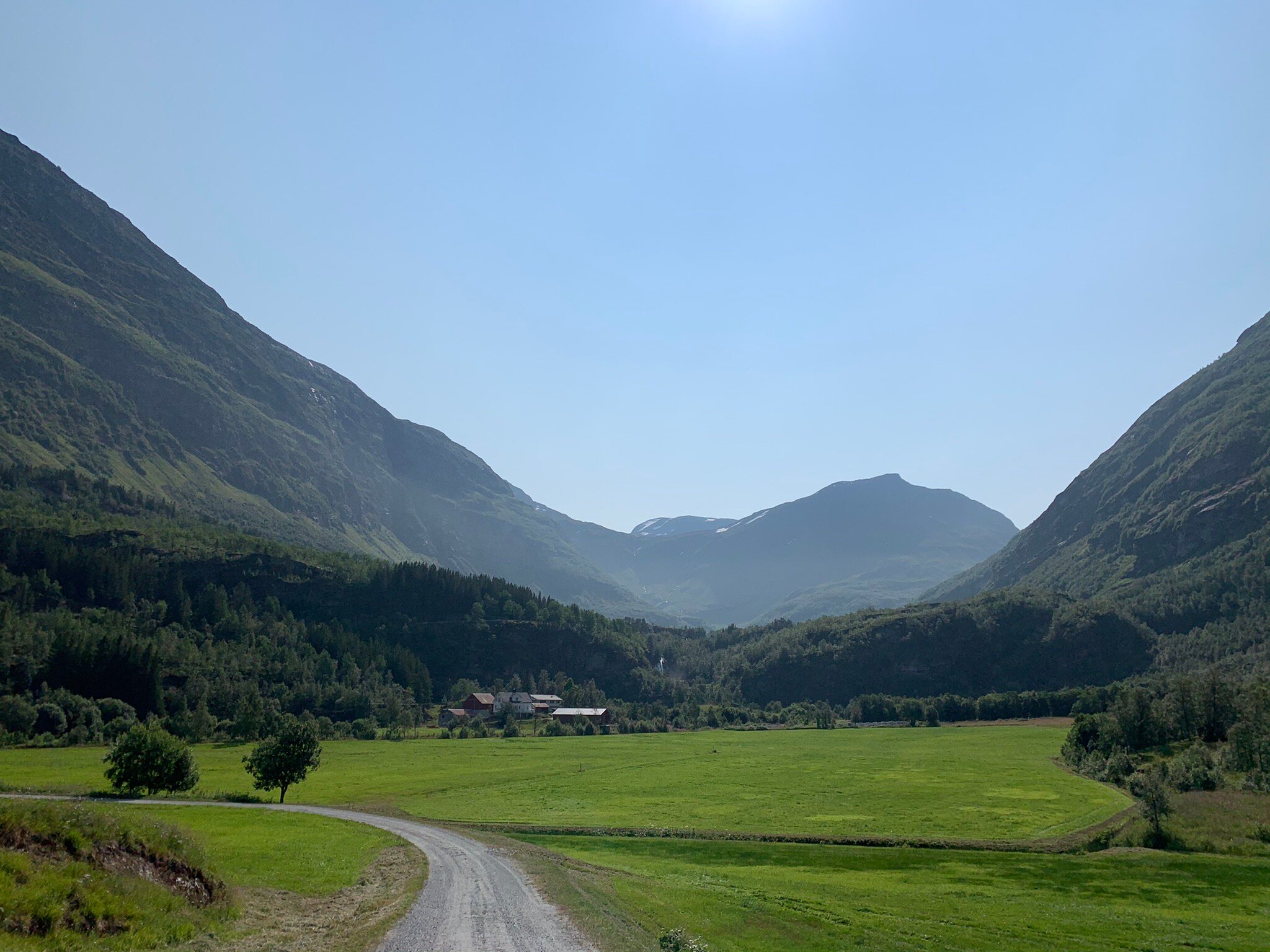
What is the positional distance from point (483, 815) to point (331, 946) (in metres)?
49.6

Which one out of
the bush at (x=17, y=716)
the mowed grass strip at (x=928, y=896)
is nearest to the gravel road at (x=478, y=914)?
the mowed grass strip at (x=928, y=896)

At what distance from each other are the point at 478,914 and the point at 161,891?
1288 centimetres

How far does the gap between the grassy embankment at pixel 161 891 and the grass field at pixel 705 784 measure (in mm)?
34694

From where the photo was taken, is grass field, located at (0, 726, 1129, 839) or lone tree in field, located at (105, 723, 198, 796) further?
grass field, located at (0, 726, 1129, 839)

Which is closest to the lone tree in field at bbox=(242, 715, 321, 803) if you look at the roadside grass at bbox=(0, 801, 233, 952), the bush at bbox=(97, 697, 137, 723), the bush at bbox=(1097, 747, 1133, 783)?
the roadside grass at bbox=(0, 801, 233, 952)

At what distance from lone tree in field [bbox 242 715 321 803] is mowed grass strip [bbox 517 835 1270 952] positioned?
108 feet

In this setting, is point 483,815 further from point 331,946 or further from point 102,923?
point 102,923

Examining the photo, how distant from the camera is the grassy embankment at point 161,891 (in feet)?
78.0

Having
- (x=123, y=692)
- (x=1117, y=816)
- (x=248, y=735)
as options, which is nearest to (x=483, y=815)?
(x=1117, y=816)

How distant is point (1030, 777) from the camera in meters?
105

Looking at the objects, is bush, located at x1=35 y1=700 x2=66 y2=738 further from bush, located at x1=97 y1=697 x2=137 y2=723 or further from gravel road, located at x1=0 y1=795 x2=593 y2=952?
gravel road, located at x1=0 y1=795 x2=593 y2=952

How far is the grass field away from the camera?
76062mm

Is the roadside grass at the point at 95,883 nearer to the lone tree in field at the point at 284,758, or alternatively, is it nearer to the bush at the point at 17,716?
the lone tree in field at the point at 284,758

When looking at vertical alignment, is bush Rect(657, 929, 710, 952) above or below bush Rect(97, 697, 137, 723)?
above
